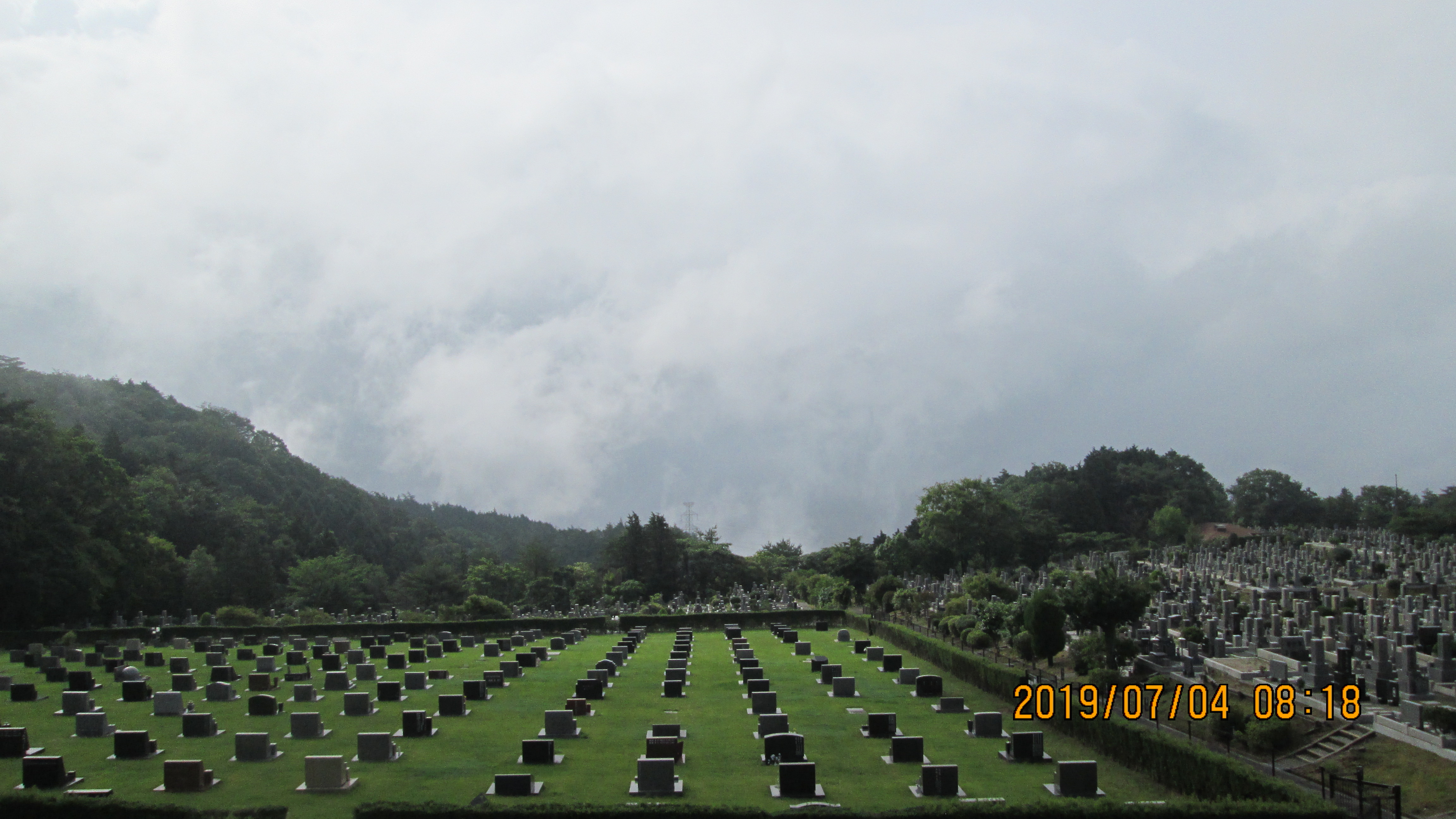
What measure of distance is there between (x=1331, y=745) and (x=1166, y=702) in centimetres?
473

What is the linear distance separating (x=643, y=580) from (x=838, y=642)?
4448cm

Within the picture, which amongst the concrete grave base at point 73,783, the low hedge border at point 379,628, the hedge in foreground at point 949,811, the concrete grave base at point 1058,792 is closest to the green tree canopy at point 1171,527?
the low hedge border at point 379,628

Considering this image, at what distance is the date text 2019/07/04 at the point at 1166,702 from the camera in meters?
20.7

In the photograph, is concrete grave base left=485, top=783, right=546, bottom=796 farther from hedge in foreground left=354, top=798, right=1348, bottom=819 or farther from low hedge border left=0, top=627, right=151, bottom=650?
low hedge border left=0, top=627, right=151, bottom=650

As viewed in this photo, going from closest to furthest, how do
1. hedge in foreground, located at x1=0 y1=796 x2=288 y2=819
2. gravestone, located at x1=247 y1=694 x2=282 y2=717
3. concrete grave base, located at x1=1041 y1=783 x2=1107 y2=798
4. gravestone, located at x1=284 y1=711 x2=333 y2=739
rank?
hedge in foreground, located at x1=0 y1=796 x2=288 y2=819
concrete grave base, located at x1=1041 y1=783 x2=1107 y2=798
gravestone, located at x1=284 y1=711 x2=333 y2=739
gravestone, located at x1=247 y1=694 x2=282 y2=717

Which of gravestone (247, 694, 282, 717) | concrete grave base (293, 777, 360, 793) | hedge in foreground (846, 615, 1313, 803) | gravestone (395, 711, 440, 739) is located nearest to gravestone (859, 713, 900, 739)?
hedge in foreground (846, 615, 1313, 803)

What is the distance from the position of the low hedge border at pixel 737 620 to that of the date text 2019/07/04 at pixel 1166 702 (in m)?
32.7

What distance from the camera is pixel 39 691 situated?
1137 inches

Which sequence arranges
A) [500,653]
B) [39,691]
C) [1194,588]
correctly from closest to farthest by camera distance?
[39,691] → [500,653] → [1194,588]

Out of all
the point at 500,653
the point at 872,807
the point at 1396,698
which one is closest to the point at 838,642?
the point at 500,653

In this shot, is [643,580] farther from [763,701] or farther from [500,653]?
[763,701]

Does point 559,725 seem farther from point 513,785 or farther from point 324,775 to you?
point 324,775

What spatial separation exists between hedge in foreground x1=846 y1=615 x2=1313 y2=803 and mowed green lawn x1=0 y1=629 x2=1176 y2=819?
1.09 feet

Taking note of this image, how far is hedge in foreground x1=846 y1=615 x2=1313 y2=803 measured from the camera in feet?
49.2
